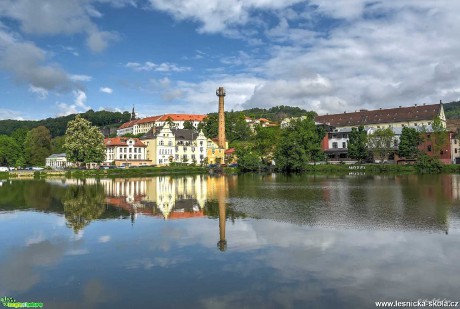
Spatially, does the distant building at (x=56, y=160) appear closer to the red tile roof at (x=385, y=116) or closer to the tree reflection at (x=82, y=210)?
the tree reflection at (x=82, y=210)

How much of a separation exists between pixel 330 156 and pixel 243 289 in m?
83.0

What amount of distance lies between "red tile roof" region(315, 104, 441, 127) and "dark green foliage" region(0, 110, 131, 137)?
109604 mm

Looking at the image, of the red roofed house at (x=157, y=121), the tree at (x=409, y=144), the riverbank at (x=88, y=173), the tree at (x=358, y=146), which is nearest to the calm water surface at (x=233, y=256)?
the riverbank at (x=88, y=173)

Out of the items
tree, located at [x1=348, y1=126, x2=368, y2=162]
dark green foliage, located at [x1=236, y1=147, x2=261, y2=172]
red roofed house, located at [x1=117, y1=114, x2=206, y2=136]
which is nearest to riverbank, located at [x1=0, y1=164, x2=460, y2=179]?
tree, located at [x1=348, y1=126, x2=368, y2=162]

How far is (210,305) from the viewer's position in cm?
974

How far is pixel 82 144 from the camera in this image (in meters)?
75.4

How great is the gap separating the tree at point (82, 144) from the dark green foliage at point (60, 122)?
107m

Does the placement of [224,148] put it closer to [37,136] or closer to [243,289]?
[37,136]

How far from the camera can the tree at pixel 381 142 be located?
7842 cm

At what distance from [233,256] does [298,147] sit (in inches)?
2496

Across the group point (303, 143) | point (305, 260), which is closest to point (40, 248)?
point (305, 260)

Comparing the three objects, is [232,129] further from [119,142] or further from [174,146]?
[119,142]

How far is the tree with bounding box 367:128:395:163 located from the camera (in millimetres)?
78419

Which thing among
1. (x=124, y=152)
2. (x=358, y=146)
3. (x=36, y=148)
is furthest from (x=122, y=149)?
(x=358, y=146)
